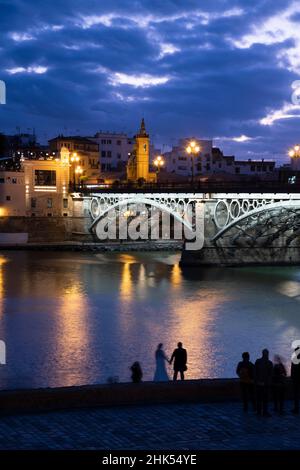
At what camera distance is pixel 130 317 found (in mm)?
27969

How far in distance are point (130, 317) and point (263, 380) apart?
700 inches

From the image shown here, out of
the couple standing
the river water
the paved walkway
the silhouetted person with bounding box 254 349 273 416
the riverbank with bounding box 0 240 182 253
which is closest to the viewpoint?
the paved walkway

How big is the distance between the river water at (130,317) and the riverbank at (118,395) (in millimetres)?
6667

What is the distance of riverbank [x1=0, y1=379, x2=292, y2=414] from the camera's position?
10.5 m

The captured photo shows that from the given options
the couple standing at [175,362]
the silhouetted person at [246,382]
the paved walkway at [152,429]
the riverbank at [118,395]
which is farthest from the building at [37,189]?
the silhouetted person at [246,382]

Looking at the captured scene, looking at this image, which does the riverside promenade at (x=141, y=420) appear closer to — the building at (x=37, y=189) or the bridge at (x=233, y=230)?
the bridge at (x=233, y=230)

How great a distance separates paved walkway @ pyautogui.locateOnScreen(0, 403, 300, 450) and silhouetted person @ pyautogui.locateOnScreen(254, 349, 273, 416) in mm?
208

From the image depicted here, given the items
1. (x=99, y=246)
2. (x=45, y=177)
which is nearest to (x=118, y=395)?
(x=99, y=246)

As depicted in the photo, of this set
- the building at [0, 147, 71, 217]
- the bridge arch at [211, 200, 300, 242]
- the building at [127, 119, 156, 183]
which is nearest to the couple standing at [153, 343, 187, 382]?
the bridge arch at [211, 200, 300, 242]

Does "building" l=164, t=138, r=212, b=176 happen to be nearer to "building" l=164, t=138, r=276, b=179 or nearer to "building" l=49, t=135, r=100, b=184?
"building" l=164, t=138, r=276, b=179

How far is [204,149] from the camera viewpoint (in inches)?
3767

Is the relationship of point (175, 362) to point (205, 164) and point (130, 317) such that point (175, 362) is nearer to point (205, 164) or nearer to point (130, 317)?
point (130, 317)

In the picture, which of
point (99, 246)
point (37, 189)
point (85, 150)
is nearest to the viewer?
point (99, 246)

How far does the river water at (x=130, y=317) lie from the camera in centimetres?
1962
